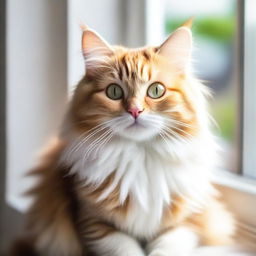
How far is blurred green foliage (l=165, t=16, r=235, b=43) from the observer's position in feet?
4.68

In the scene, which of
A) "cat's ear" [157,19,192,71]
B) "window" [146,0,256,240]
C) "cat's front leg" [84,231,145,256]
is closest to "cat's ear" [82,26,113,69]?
"cat's ear" [157,19,192,71]

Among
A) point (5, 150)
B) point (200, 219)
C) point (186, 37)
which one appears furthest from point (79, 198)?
point (5, 150)

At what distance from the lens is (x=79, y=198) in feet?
3.54

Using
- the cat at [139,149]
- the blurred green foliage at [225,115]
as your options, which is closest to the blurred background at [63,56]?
the blurred green foliage at [225,115]

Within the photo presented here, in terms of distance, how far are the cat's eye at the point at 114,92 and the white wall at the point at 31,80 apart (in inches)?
18.8

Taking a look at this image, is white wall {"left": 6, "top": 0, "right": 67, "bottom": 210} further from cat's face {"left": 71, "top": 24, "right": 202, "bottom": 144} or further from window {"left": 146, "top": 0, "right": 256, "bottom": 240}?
cat's face {"left": 71, "top": 24, "right": 202, "bottom": 144}

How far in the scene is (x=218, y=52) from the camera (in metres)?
1.50

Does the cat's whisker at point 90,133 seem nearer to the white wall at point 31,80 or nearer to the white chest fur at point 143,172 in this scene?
the white chest fur at point 143,172

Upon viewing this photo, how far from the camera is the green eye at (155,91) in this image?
991 mm

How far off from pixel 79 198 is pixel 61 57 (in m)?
0.56

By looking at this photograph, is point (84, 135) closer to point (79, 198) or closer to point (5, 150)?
point (79, 198)

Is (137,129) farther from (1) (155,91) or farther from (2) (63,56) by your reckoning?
(2) (63,56)

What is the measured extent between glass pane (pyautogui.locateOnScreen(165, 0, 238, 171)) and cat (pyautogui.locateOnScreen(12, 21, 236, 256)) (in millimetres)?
339

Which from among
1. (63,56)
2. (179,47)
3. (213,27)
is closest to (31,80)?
(63,56)
